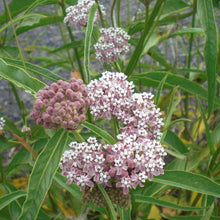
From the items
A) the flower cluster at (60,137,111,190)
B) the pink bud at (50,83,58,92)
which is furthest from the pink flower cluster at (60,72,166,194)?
the pink bud at (50,83,58,92)

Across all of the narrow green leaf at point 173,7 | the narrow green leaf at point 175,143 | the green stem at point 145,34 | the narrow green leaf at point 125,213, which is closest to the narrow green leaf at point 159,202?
the narrow green leaf at point 125,213

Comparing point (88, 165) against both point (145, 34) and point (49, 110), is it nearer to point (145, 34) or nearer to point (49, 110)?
point (49, 110)

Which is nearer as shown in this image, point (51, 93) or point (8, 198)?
point (51, 93)

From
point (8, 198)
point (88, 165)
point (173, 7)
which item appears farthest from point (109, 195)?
point (173, 7)

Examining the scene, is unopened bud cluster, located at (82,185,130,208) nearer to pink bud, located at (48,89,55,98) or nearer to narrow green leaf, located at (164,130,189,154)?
pink bud, located at (48,89,55,98)

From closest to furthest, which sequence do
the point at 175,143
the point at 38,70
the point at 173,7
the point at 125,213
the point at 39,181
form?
the point at 39,181, the point at 125,213, the point at 38,70, the point at 175,143, the point at 173,7

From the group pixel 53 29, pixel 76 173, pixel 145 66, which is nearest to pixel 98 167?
→ pixel 76 173

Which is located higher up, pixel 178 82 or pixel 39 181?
pixel 178 82
